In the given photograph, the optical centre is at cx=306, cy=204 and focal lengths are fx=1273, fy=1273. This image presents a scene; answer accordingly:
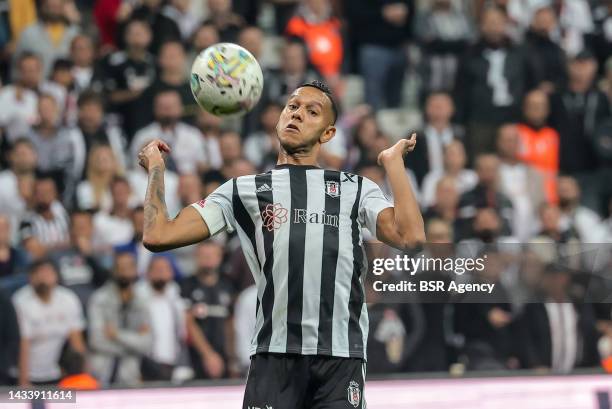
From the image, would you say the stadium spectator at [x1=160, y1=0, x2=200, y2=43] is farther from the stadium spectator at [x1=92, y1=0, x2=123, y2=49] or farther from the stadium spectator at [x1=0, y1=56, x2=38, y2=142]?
the stadium spectator at [x1=0, y1=56, x2=38, y2=142]

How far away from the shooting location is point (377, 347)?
34.2 feet

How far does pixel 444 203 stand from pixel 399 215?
6.86 meters

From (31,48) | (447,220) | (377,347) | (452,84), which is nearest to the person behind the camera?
(377,347)

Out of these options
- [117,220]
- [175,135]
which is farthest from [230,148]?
[117,220]

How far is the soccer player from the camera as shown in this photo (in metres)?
5.40

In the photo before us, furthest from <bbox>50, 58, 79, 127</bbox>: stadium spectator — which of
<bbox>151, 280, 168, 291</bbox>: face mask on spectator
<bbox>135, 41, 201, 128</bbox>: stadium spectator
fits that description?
<bbox>151, 280, 168, 291</bbox>: face mask on spectator

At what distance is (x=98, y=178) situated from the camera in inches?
483

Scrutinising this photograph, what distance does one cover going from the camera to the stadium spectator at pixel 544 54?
14688 millimetres

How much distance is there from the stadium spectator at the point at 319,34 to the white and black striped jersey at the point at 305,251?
9049mm

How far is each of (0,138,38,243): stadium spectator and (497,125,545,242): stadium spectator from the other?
471cm

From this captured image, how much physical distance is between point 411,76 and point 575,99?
74.3 inches

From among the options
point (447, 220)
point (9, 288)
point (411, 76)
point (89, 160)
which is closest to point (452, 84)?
point (411, 76)

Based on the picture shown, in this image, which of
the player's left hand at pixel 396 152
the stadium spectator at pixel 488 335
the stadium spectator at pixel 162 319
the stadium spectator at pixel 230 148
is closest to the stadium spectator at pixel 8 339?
the stadium spectator at pixel 162 319

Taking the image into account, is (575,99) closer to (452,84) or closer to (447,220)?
(452,84)
